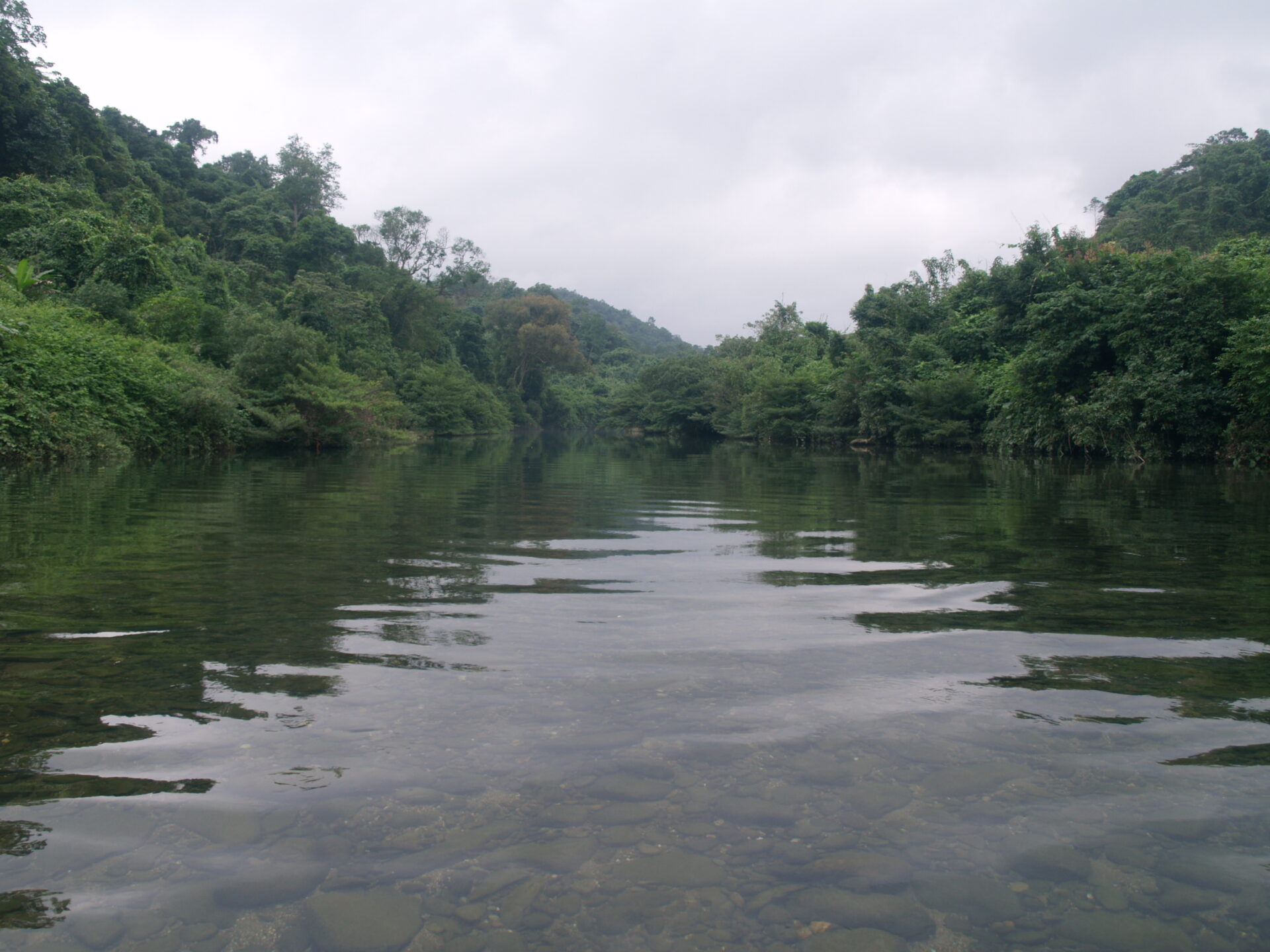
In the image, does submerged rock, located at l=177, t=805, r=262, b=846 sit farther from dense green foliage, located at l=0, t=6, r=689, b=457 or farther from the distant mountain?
the distant mountain

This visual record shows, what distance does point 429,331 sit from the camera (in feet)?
155

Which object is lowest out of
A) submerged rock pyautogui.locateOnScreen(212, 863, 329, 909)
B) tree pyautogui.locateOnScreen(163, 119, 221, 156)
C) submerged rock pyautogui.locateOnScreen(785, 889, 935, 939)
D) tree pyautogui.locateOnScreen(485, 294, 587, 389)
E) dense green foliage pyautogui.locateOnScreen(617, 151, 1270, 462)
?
submerged rock pyautogui.locateOnScreen(785, 889, 935, 939)

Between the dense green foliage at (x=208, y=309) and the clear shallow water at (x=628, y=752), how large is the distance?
758cm

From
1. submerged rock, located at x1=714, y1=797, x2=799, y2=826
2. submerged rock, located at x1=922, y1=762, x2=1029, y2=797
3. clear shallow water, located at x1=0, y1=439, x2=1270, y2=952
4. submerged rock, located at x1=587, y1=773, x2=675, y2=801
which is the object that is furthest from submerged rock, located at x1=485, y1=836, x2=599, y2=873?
submerged rock, located at x1=922, y1=762, x2=1029, y2=797

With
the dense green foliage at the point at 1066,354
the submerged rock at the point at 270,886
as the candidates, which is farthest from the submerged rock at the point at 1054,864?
the dense green foliage at the point at 1066,354

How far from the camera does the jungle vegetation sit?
17.0 meters

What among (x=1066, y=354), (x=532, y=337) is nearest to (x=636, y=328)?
(x=532, y=337)

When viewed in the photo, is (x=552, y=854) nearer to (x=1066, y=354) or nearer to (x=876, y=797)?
(x=876, y=797)

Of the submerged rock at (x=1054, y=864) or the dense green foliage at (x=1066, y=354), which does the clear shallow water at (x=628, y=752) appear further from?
the dense green foliage at (x=1066, y=354)

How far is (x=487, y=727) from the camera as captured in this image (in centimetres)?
256

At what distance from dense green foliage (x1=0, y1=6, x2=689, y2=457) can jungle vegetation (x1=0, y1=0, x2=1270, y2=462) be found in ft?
0.31

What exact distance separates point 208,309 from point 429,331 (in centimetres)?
2399

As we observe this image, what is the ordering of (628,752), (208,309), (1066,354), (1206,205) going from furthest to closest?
(1206,205) < (208,309) < (1066,354) < (628,752)

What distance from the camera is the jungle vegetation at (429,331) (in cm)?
1705
